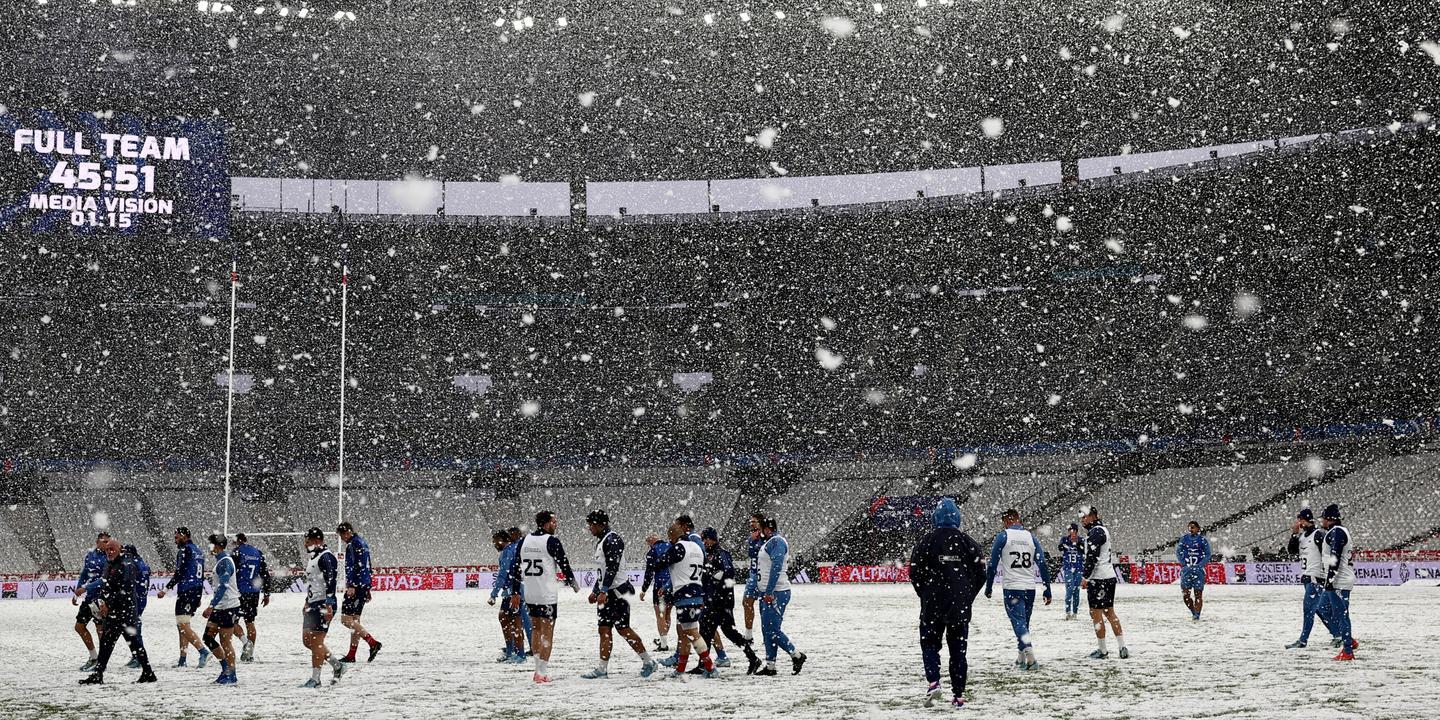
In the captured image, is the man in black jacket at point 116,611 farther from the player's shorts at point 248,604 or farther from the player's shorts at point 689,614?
the player's shorts at point 689,614

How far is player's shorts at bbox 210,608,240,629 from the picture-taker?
1242 centimetres

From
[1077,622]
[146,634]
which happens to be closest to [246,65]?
[146,634]

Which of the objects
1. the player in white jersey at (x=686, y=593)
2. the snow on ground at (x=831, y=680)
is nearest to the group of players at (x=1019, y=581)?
the snow on ground at (x=831, y=680)

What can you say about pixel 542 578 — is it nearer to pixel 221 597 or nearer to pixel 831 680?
pixel 831 680

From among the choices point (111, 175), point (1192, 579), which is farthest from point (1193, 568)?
point (111, 175)

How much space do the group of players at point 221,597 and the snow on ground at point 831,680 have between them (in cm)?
30

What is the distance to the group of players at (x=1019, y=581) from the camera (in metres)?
9.63

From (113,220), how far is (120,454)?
970 centimetres

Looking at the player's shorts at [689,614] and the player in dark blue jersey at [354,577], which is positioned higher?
the player in dark blue jersey at [354,577]

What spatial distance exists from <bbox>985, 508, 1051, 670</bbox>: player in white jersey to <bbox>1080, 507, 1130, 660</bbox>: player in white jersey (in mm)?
773

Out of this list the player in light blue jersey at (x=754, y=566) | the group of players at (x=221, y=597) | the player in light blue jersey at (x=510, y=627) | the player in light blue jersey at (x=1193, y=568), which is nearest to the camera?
the group of players at (x=221, y=597)

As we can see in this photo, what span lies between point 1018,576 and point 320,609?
661cm

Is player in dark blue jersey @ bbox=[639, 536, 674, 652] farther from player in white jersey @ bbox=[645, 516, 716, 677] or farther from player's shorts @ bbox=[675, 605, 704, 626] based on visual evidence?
player's shorts @ bbox=[675, 605, 704, 626]

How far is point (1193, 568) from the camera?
20.3 metres
